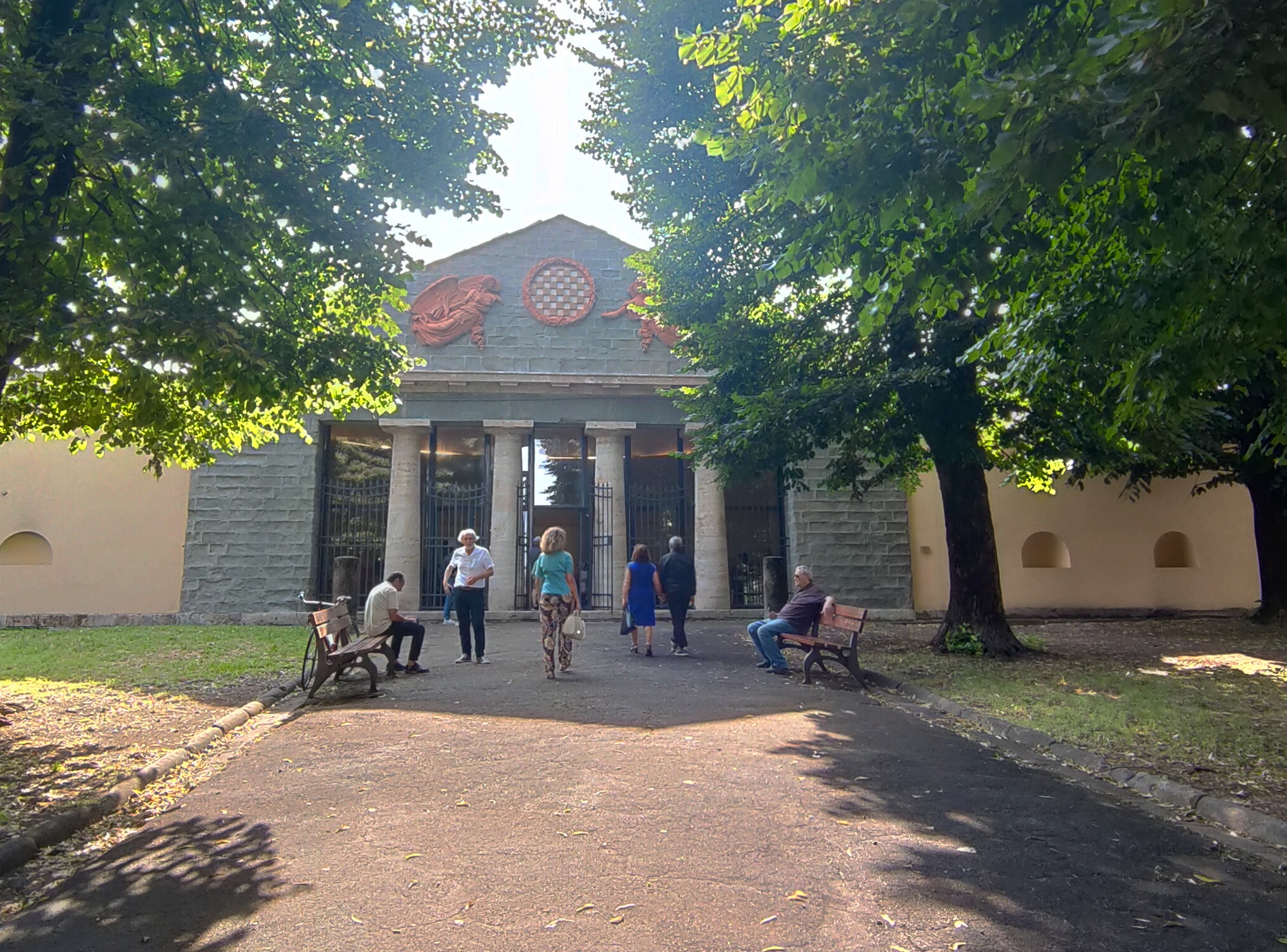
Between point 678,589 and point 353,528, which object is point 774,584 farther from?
point 353,528

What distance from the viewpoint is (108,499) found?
19.6 metres

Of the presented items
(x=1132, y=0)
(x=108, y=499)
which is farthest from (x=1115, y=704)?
(x=108, y=499)

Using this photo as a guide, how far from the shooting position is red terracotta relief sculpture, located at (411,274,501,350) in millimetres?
21047

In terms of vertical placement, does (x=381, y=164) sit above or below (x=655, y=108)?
below

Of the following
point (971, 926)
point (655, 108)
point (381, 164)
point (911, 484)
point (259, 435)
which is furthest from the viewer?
point (911, 484)

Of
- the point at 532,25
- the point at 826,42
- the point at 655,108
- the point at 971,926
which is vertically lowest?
the point at 971,926

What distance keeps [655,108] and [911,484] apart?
9423 mm

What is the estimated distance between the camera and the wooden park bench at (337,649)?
28.9 ft

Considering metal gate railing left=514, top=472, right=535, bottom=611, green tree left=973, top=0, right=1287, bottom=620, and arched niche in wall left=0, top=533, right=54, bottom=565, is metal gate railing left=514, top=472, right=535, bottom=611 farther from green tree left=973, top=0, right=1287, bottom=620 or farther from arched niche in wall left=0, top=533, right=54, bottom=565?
green tree left=973, top=0, right=1287, bottom=620

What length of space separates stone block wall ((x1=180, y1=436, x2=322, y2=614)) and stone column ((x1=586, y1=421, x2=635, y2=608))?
22.1ft

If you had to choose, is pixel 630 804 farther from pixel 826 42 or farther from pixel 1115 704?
pixel 1115 704

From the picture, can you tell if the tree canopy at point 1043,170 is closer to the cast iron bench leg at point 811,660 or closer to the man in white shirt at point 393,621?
the cast iron bench leg at point 811,660

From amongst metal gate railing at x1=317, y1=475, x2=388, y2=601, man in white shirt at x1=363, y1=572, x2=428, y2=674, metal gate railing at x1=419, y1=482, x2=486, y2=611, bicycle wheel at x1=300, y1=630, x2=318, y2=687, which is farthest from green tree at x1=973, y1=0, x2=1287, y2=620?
metal gate railing at x1=317, y1=475, x2=388, y2=601

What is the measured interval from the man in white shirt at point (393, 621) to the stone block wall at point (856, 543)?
1225 cm
